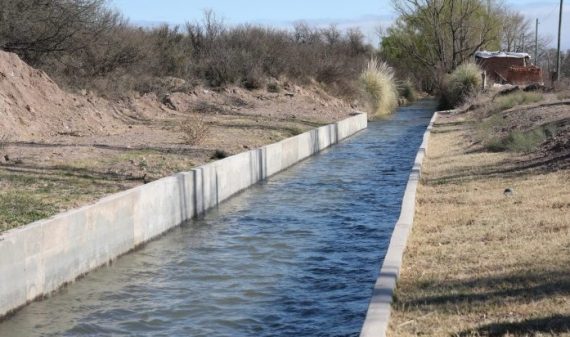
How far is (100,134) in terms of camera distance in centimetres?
2359

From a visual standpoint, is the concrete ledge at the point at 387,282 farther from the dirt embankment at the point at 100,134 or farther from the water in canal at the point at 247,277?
the dirt embankment at the point at 100,134

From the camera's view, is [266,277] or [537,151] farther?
[537,151]

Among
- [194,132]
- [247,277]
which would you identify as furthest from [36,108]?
[247,277]

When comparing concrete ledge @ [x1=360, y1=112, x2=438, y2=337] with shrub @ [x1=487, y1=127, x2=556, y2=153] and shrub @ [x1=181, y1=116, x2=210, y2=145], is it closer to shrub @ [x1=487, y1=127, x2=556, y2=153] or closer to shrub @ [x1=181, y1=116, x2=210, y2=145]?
shrub @ [x1=487, y1=127, x2=556, y2=153]

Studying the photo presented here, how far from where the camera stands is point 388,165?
81.0 feet

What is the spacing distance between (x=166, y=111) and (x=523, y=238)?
24.2m

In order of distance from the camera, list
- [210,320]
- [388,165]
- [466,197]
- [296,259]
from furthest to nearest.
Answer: [388,165], [466,197], [296,259], [210,320]

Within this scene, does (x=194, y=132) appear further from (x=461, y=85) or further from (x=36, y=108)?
(x=461, y=85)

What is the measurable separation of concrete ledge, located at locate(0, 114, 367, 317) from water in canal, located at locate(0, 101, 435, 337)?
199mm

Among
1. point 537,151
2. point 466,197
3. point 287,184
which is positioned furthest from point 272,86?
point 466,197

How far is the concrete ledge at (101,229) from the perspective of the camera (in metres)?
9.76

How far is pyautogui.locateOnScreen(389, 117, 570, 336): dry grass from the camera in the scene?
715 centimetres

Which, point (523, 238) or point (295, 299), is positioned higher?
point (523, 238)

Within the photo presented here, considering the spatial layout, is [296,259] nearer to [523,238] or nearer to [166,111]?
[523,238]
